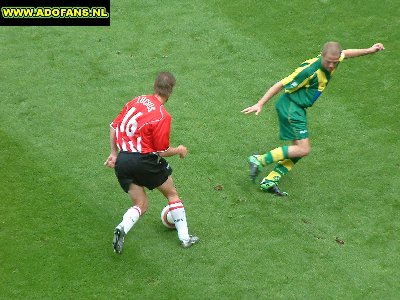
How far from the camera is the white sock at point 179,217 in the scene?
805 cm

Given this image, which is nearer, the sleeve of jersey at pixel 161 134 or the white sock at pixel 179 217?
the sleeve of jersey at pixel 161 134

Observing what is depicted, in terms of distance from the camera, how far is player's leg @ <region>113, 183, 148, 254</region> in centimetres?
776

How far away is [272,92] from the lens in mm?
8703

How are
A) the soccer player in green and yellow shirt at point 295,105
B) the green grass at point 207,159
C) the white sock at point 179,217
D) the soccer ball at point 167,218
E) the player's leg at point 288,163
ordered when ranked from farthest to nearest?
the player's leg at point 288,163, the soccer player in green and yellow shirt at point 295,105, the soccer ball at point 167,218, the white sock at point 179,217, the green grass at point 207,159

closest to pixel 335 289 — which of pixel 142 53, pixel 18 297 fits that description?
pixel 18 297

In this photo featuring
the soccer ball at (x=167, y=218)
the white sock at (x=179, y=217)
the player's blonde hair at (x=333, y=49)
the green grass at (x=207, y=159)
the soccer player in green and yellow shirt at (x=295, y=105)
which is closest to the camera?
the green grass at (x=207, y=159)

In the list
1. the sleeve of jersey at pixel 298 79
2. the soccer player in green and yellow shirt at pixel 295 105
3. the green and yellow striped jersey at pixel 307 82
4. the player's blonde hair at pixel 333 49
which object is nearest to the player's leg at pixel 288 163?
the soccer player in green and yellow shirt at pixel 295 105

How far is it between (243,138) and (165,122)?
8.59ft

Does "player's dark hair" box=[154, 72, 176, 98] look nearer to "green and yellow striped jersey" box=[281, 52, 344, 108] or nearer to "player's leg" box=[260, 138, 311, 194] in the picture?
"green and yellow striped jersey" box=[281, 52, 344, 108]

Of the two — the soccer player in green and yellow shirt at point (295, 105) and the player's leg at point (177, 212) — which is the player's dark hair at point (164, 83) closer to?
the player's leg at point (177, 212)

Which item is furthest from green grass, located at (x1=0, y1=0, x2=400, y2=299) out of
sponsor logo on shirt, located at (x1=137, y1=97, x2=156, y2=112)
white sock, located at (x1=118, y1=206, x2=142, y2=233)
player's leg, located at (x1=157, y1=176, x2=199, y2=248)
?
sponsor logo on shirt, located at (x1=137, y1=97, x2=156, y2=112)

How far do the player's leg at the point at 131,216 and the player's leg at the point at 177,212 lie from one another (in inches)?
9.1

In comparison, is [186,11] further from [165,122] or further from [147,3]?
[165,122]

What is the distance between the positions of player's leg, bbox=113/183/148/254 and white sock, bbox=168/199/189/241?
0.28 metres
